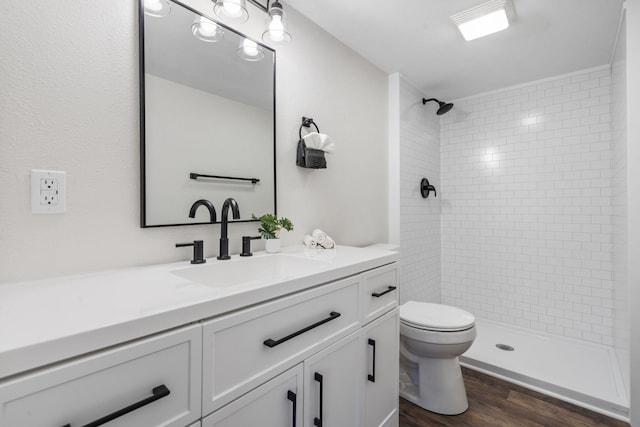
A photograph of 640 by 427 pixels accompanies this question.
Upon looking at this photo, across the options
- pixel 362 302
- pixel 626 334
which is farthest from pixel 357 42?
pixel 626 334

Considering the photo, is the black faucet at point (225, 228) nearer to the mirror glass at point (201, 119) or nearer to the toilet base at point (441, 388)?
the mirror glass at point (201, 119)

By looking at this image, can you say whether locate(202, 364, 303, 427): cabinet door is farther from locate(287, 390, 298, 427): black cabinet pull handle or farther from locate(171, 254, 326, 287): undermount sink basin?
locate(171, 254, 326, 287): undermount sink basin

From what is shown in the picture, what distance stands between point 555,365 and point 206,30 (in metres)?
3.08

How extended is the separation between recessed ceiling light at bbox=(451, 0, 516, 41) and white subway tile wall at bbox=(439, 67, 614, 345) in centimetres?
126

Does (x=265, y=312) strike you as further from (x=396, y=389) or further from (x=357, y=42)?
(x=357, y=42)

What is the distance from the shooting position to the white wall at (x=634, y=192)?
5.36 feet

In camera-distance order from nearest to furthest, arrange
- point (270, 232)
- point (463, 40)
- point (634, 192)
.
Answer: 1. point (270, 232)
2. point (634, 192)
3. point (463, 40)

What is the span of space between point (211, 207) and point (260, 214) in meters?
0.32

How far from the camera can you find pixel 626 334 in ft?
5.91

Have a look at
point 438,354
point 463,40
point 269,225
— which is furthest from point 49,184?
point 463,40

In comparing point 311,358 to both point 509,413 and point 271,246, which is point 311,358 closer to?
point 271,246

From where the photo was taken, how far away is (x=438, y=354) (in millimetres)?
1817

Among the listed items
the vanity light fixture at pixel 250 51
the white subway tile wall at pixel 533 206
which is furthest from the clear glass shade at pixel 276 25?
the white subway tile wall at pixel 533 206

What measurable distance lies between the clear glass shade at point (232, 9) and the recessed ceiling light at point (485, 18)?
4.20 feet
